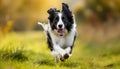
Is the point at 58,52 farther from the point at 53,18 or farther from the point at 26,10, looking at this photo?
the point at 26,10

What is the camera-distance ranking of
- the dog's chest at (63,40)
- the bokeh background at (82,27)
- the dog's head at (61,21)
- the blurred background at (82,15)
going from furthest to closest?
the blurred background at (82,15)
the bokeh background at (82,27)
the dog's chest at (63,40)
the dog's head at (61,21)

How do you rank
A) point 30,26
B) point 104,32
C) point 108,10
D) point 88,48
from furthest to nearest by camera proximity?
point 30,26
point 108,10
point 104,32
point 88,48

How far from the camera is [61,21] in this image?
1205cm

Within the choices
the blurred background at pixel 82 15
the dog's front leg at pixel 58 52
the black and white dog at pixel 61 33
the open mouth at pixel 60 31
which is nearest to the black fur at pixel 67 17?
the black and white dog at pixel 61 33

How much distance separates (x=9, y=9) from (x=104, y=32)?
9.92 meters

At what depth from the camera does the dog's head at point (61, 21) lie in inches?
475

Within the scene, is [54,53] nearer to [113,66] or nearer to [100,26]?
[113,66]

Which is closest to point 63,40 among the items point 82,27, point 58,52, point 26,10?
point 58,52

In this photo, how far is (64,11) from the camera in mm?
12578

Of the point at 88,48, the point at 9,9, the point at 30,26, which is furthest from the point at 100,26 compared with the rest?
the point at 30,26

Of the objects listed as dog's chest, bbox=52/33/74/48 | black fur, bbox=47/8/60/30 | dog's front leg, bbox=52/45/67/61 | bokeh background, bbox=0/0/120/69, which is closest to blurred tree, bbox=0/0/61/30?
bokeh background, bbox=0/0/120/69

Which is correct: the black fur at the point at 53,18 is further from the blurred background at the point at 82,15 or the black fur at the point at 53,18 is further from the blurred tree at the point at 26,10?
the blurred tree at the point at 26,10

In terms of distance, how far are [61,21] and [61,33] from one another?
353 mm

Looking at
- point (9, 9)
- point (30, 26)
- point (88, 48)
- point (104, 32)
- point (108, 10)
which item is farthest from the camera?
point (30, 26)
